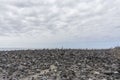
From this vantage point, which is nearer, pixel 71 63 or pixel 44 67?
pixel 44 67

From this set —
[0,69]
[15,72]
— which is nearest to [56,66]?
[15,72]

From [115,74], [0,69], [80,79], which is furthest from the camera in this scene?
[0,69]

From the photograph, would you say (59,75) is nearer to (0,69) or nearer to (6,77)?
(6,77)

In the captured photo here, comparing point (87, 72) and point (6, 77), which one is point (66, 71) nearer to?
point (87, 72)

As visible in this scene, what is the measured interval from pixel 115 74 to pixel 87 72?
4.55 feet

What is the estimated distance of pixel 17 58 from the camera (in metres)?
14.7

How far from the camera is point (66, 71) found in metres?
10.7

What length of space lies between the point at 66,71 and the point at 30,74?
6.18 ft

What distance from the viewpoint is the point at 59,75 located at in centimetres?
1017

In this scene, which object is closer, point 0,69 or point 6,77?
point 6,77

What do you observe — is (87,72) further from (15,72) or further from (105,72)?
(15,72)

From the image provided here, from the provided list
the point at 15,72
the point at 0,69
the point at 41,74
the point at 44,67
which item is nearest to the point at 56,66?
the point at 44,67

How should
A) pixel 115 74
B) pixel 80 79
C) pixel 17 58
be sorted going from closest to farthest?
pixel 80 79 < pixel 115 74 < pixel 17 58

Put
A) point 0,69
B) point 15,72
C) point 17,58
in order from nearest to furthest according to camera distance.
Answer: point 15,72, point 0,69, point 17,58
